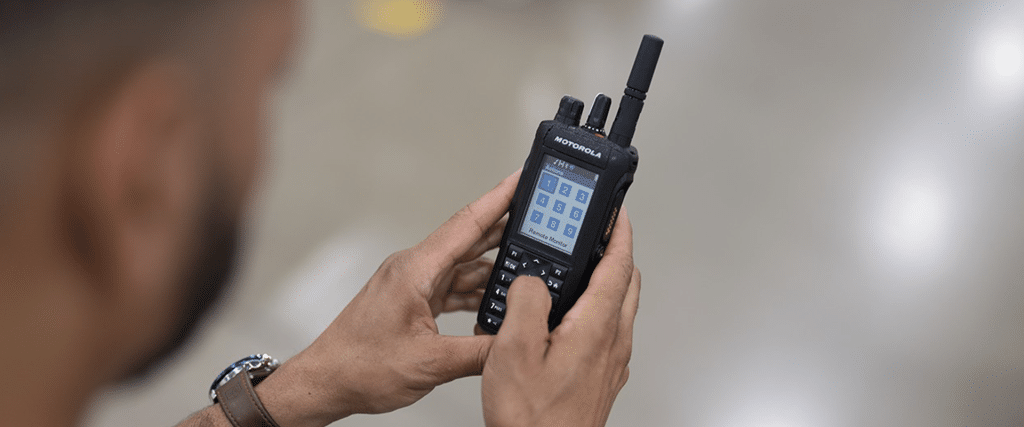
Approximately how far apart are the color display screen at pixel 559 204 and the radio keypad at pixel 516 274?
14 mm

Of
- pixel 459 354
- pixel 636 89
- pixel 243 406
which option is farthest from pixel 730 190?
pixel 243 406

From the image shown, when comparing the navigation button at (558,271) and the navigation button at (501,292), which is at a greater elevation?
the navigation button at (558,271)

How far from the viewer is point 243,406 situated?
60 cm

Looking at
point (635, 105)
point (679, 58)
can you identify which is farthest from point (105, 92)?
point (679, 58)

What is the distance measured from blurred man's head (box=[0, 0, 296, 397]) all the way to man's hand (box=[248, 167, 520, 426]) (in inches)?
10.1

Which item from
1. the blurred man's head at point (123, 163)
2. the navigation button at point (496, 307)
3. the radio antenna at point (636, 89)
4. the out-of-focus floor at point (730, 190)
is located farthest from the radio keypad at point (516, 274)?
the blurred man's head at point (123, 163)

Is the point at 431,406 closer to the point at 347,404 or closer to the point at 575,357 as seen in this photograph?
the point at 347,404

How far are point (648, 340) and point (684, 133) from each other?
0.24 metres

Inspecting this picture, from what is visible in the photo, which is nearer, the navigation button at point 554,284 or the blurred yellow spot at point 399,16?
the navigation button at point 554,284

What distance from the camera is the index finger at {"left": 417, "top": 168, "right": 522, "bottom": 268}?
0.55 meters

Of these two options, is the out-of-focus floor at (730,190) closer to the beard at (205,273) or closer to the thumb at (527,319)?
the beard at (205,273)

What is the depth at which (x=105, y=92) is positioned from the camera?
2.36ft

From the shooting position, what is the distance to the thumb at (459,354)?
53 cm

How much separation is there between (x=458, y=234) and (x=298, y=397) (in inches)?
7.1
